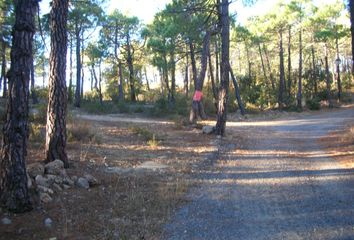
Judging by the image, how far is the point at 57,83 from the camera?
7.99m

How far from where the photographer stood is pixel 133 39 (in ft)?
140

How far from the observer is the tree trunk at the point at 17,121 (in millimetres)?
5438

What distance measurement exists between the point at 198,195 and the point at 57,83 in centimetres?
370

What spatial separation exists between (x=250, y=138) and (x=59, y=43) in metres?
9.01

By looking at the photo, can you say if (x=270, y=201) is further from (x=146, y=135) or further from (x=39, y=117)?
(x=39, y=117)

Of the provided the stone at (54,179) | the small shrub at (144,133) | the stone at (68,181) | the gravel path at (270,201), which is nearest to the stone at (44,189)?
the stone at (54,179)

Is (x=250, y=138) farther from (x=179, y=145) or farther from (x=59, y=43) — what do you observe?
(x=59, y=43)

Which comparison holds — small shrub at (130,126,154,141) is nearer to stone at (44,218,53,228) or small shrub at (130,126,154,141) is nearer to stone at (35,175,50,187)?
stone at (35,175,50,187)

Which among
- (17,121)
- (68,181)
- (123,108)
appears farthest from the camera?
(123,108)

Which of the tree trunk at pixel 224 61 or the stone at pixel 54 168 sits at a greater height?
the tree trunk at pixel 224 61

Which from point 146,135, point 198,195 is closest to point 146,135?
point 146,135

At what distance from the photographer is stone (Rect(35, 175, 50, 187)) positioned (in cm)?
652

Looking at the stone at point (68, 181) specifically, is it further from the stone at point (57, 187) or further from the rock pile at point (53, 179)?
the stone at point (57, 187)

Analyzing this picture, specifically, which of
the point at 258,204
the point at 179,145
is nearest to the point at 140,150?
the point at 179,145
